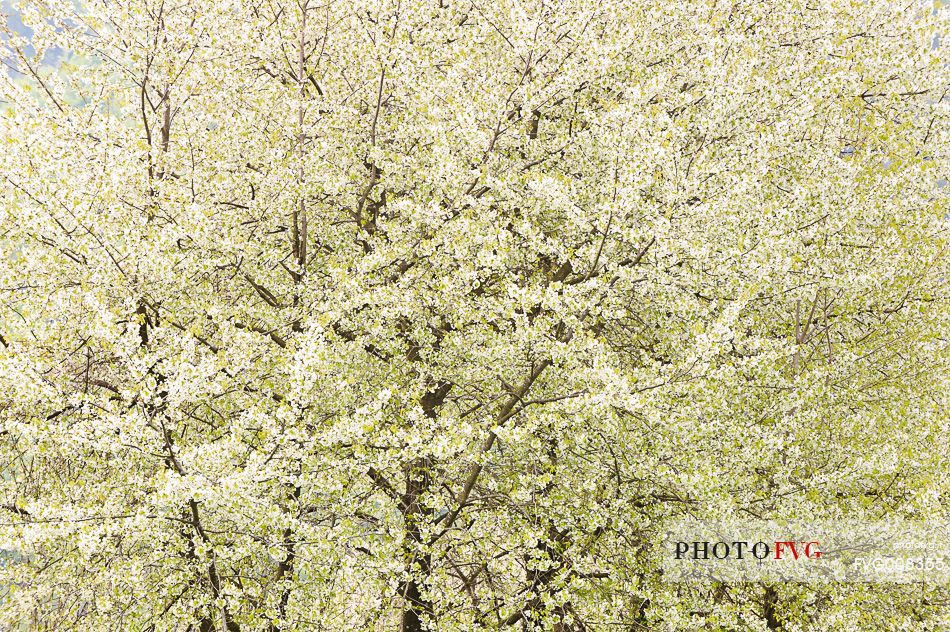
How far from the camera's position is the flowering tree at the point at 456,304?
707 centimetres

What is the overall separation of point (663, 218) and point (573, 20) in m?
3.87

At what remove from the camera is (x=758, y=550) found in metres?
8.02

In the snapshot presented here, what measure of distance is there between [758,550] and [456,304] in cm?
472

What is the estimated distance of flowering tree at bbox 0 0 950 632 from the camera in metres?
7.07

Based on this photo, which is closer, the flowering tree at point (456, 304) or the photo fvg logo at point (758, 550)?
the flowering tree at point (456, 304)

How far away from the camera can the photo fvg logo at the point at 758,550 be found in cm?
792

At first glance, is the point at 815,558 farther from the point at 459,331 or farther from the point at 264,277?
the point at 264,277

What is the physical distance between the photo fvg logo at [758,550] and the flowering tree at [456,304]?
44 centimetres

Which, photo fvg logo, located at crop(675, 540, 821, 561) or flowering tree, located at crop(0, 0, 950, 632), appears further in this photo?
photo fvg logo, located at crop(675, 540, 821, 561)

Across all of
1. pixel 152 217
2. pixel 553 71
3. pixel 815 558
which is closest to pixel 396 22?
pixel 553 71

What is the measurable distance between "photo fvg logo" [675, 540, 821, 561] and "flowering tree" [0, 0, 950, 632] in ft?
1.44

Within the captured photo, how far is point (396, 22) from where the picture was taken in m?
8.97

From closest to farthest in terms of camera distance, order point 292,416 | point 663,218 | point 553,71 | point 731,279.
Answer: point 292,416 < point 663,218 < point 731,279 < point 553,71

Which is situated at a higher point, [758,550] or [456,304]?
[456,304]
